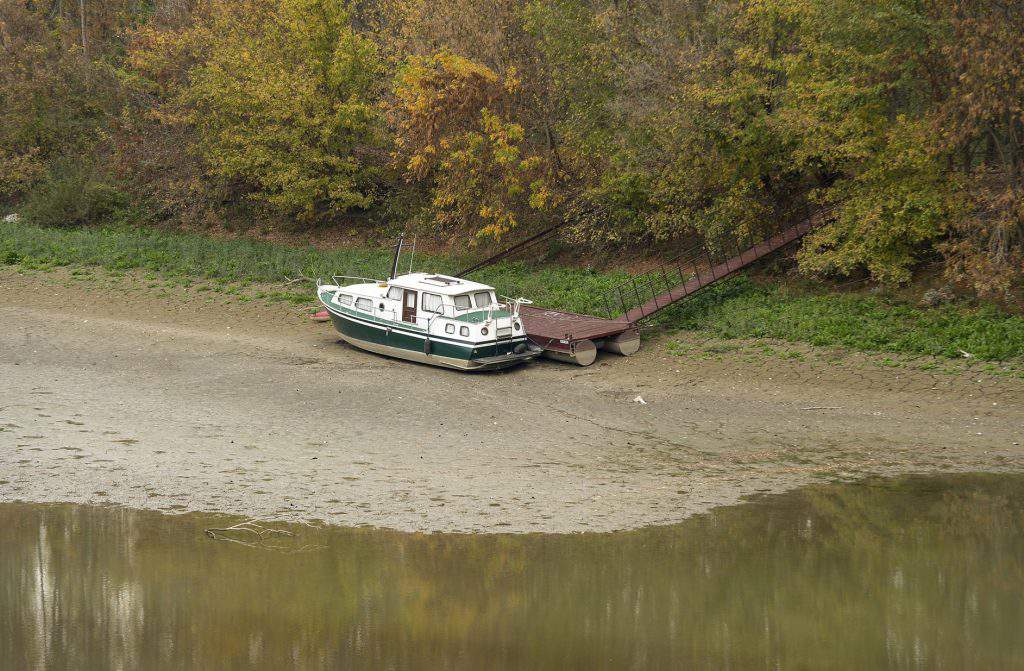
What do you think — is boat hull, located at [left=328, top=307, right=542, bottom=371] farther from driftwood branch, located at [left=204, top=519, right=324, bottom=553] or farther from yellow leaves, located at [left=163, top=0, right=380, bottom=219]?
yellow leaves, located at [left=163, top=0, right=380, bottom=219]

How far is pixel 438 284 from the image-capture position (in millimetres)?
23625

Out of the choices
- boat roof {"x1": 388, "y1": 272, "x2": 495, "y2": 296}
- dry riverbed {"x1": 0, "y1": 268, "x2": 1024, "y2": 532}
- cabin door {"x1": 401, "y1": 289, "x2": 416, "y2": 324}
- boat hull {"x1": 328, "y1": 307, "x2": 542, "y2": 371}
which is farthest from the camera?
cabin door {"x1": 401, "y1": 289, "x2": 416, "y2": 324}

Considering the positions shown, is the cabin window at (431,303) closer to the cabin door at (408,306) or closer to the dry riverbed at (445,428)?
the cabin door at (408,306)

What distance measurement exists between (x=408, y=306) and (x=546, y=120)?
10456 mm

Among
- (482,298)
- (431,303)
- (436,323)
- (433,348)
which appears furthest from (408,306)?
(482,298)

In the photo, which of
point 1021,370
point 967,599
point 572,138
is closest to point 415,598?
point 967,599

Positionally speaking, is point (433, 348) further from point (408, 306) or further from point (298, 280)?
point (298, 280)

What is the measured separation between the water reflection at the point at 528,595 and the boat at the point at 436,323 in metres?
8.94

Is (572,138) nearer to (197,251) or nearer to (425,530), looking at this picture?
(197,251)

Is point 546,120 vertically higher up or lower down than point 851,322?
higher up

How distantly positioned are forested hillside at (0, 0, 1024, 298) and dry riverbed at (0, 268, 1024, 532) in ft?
14.3

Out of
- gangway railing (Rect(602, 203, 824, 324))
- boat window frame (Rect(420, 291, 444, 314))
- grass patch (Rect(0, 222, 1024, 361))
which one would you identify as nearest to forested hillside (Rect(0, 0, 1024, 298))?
gangway railing (Rect(602, 203, 824, 324))

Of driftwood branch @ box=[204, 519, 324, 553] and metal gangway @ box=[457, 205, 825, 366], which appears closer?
driftwood branch @ box=[204, 519, 324, 553]

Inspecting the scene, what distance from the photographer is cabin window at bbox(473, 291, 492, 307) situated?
23.5 m
